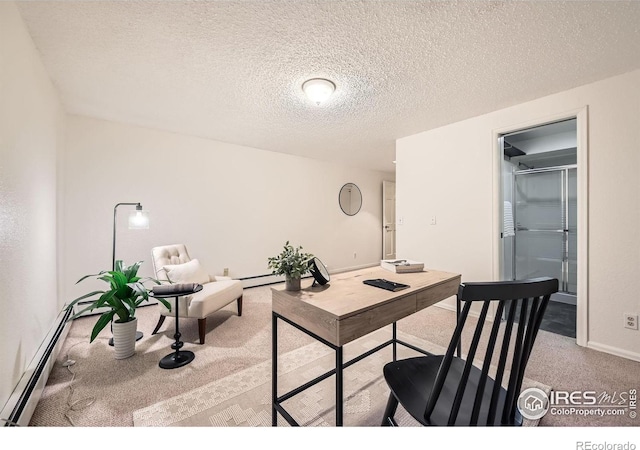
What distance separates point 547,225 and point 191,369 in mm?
4627

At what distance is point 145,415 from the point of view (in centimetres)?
142

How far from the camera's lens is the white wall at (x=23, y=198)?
1336mm

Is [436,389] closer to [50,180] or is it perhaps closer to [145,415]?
[145,415]

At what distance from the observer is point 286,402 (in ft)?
5.04

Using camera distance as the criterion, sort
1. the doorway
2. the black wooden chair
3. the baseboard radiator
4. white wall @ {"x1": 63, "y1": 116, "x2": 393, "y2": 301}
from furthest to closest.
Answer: the doorway → white wall @ {"x1": 63, "y1": 116, "x2": 393, "y2": 301} → the baseboard radiator → the black wooden chair

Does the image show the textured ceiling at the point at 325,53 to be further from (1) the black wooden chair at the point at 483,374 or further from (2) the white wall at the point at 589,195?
(1) the black wooden chair at the point at 483,374

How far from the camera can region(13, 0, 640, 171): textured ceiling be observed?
1.45 m

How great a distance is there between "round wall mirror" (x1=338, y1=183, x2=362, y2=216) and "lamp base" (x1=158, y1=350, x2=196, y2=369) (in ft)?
13.0

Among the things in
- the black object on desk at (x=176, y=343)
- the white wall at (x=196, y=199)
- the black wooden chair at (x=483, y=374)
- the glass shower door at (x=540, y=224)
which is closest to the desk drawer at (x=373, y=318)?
the black wooden chair at (x=483, y=374)

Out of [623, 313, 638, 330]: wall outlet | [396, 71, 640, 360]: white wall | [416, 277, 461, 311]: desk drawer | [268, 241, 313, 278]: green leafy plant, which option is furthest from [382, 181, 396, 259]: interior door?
[268, 241, 313, 278]: green leafy plant

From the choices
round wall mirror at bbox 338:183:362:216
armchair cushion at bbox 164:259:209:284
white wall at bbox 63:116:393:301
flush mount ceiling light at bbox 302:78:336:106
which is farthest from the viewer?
round wall mirror at bbox 338:183:362:216

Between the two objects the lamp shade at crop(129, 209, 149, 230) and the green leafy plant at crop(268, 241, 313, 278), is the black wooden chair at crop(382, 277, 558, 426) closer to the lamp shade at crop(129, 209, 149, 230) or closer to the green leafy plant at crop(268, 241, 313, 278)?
the green leafy plant at crop(268, 241, 313, 278)

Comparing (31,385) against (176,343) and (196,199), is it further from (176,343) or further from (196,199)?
(196,199)

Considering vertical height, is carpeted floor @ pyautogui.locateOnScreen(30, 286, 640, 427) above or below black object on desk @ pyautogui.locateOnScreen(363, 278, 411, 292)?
below
